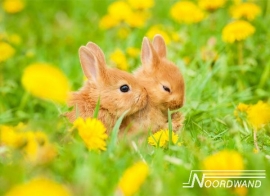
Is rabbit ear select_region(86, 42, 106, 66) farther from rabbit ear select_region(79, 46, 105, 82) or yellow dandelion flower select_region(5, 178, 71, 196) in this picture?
yellow dandelion flower select_region(5, 178, 71, 196)

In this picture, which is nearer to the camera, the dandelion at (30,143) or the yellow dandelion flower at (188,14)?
the dandelion at (30,143)

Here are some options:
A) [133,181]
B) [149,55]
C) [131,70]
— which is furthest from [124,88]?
[131,70]

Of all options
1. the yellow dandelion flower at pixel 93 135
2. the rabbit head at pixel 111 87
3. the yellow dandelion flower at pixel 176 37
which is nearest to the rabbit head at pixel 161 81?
the rabbit head at pixel 111 87

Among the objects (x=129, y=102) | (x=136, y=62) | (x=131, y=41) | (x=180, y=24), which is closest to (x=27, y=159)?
(x=129, y=102)

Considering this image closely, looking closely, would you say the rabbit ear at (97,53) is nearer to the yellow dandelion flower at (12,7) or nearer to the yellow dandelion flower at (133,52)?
the yellow dandelion flower at (133,52)

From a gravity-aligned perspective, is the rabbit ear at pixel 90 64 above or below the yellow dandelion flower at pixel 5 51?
below

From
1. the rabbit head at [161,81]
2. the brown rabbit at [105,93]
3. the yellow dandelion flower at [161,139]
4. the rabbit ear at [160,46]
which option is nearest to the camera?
the yellow dandelion flower at [161,139]

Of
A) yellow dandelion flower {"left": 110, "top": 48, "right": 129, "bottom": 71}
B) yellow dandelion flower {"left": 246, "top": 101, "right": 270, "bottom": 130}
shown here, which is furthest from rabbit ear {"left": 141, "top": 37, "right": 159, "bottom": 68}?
yellow dandelion flower {"left": 110, "top": 48, "right": 129, "bottom": 71}

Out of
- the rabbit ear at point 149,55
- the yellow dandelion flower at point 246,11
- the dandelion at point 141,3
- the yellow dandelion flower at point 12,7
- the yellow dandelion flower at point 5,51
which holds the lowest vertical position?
the rabbit ear at point 149,55
